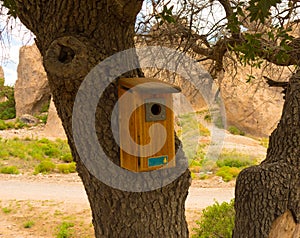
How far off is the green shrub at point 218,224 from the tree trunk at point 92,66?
300 cm

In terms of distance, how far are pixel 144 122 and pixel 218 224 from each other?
372 cm

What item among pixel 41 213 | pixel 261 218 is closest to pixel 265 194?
pixel 261 218

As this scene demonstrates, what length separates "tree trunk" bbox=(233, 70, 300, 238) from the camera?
2881 millimetres

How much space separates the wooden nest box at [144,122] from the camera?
220cm

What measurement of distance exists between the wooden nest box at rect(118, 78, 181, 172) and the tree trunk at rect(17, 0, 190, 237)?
9cm

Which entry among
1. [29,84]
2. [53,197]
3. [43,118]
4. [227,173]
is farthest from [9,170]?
[29,84]

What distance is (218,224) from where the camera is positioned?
5.57 metres

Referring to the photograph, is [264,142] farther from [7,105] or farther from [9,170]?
[7,105]

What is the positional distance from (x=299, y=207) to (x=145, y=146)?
4.58 ft

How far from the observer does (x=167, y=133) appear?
2359 millimetres

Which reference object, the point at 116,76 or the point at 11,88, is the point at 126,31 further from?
the point at 11,88

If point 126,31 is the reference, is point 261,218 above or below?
below

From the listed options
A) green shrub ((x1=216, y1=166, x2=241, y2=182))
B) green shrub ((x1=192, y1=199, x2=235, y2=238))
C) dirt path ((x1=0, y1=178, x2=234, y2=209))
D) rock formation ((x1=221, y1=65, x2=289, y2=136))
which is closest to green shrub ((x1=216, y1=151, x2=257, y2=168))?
green shrub ((x1=216, y1=166, x2=241, y2=182))

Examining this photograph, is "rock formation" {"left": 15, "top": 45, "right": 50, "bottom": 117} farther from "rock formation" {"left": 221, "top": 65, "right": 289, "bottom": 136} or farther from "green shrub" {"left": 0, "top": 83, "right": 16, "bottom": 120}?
"rock formation" {"left": 221, "top": 65, "right": 289, "bottom": 136}
